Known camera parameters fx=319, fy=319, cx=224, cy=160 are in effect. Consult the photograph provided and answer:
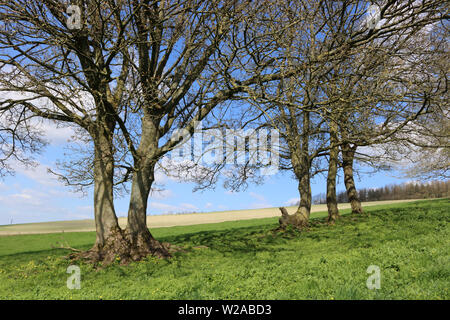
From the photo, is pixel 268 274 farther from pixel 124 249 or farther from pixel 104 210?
pixel 104 210

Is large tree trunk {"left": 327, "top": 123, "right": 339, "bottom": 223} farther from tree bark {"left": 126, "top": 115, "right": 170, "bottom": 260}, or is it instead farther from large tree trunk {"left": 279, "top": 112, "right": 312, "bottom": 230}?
tree bark {"left": 126, "top": 115, "right": 170, "bottom": 260}

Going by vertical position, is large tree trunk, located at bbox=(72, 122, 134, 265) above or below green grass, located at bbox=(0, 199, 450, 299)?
above

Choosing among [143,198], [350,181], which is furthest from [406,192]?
[143,198]

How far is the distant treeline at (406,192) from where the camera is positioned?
175 feet

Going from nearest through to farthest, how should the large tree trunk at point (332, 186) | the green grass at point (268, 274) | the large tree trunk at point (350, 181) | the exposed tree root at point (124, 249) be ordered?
the green grass at point (268, 274) → the exposed tree root at point (124, 249) → the large tree trunk at point (332, 186) → the large tree trunk at point (350, 181)

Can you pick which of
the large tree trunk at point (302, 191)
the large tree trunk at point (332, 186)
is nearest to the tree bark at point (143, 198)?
the large tree trunk at point (302, 191)

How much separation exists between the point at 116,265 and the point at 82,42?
29.7ft

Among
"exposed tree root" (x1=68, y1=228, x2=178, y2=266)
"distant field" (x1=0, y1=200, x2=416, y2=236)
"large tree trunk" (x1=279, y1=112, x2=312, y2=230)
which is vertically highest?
"large tree trunk" (x1=279, y1=112, x2=312, y2=230)

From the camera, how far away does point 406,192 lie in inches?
2395

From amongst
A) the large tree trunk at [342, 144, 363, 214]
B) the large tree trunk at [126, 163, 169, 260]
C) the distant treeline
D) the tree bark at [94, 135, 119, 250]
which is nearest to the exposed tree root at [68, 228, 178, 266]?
the large tree trunk at [126, 163, 169, 260]

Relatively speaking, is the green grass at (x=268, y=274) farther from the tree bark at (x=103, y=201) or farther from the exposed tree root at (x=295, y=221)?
the exposed tree root at (x=295, y=221)

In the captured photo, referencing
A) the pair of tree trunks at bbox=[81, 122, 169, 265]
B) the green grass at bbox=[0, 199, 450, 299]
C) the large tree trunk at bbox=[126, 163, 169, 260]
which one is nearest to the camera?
the green grass at bbox=[0, 199, 450, 299]

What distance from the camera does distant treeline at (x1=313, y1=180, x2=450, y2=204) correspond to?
5345cm
